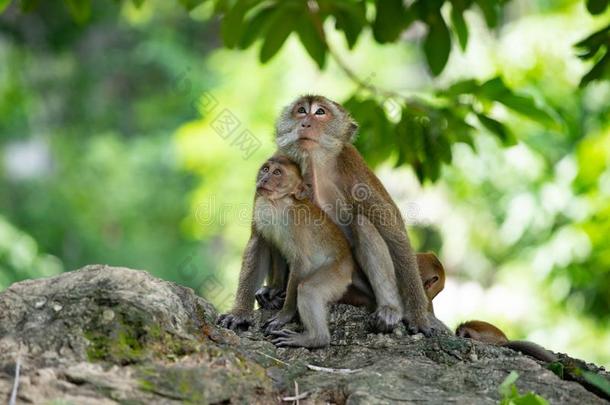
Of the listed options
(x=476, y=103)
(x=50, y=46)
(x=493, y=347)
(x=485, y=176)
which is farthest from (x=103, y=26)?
(x=493, y=347)

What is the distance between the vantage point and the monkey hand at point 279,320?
5876 mm

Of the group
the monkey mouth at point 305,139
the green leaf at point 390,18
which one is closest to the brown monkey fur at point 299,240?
the monkey mouth at point 305,139

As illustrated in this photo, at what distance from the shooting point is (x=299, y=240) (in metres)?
6.27

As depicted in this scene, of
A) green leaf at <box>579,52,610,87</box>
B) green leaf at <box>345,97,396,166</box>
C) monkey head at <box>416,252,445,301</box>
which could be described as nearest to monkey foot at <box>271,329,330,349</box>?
monkey head at <box>416,252,445,301</box>

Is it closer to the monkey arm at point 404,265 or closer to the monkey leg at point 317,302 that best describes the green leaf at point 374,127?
the monkey arm at point 404,265

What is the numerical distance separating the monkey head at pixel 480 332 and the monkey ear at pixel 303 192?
1.39m

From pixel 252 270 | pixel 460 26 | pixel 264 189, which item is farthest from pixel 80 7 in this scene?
pixel 460 26

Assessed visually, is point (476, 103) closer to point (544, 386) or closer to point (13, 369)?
point (544, 386)

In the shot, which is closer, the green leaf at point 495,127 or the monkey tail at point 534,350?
the monkey tail at point 534,350

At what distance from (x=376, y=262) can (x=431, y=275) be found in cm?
87

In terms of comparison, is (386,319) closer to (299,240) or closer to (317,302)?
(317,302)

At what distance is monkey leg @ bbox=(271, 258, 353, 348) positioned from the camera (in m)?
5.52

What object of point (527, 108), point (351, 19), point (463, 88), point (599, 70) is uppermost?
point (351, 19)

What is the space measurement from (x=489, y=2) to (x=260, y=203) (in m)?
2.19
